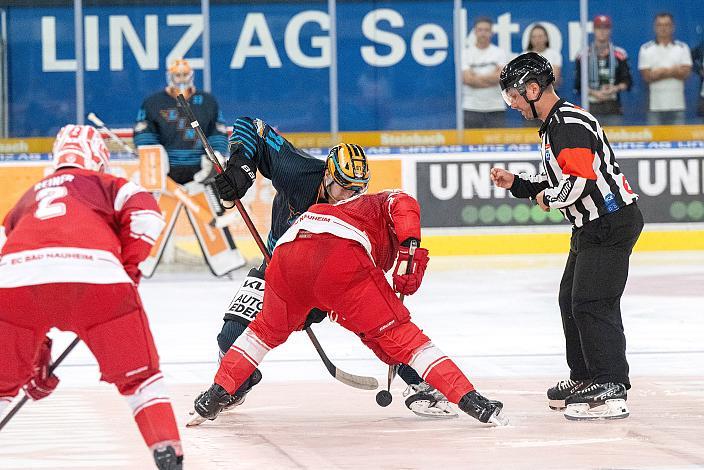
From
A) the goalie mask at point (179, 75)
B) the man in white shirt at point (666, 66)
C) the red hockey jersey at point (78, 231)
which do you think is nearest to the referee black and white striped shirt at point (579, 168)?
the red hockey jersey at point (78, 231)

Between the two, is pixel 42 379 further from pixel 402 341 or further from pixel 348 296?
pixel 402 341

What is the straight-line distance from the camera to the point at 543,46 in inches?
455

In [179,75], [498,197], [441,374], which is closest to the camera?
[441,374]

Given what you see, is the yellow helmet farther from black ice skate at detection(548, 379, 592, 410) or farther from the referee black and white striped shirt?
black ice skate at detection(548, 379, 592, 410)

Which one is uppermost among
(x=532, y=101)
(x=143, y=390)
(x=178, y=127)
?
(x=178, y=127)

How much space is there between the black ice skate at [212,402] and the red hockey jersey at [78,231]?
85 cm

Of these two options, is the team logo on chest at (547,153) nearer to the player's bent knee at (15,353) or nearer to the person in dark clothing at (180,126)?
the player's bent knee at (15,353)

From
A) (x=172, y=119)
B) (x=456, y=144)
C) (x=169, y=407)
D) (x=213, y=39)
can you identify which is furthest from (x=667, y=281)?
(x=169, y=407)

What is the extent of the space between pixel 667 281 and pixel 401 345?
5.00 metres

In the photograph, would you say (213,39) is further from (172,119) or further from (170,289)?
(170,289)

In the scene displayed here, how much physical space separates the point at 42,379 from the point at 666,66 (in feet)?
29.1

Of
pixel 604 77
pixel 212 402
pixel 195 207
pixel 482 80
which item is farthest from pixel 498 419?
pixel 604 77

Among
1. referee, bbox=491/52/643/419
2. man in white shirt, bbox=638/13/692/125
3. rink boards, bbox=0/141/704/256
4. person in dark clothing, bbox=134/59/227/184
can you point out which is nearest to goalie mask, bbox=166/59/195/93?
person in dark clothing, bbox=134/59/227/184

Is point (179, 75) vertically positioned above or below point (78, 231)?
above
